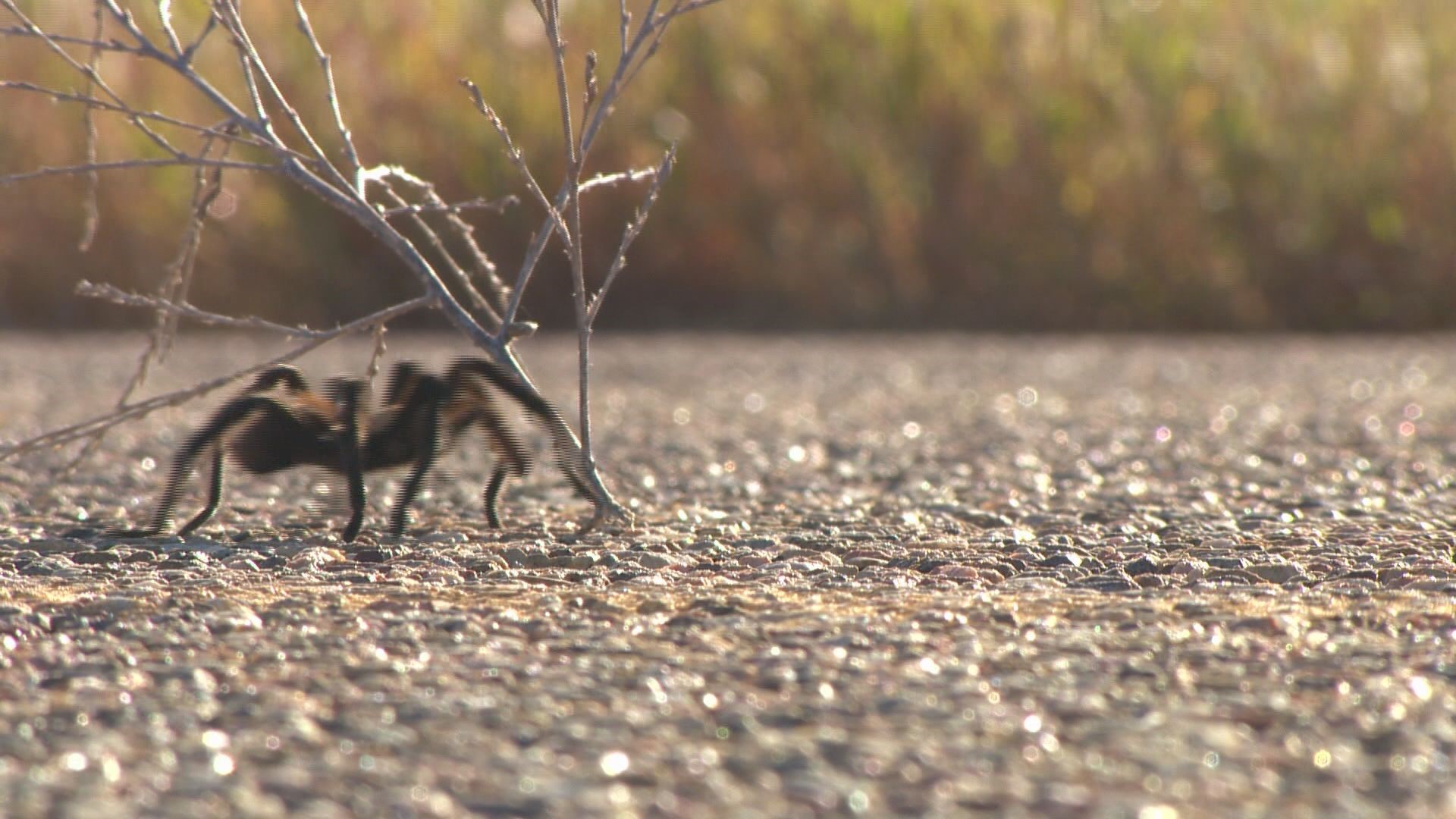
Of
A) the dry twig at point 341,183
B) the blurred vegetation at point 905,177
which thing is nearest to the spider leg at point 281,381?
the dry twig at point 341,183

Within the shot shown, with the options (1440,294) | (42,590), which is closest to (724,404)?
(42,590)

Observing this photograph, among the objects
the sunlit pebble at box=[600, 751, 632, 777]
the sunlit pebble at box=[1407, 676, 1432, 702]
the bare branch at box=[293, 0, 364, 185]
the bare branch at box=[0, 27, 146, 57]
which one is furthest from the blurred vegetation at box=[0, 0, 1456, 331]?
the sunlit pebble at box=[600, 751, 632, 777]

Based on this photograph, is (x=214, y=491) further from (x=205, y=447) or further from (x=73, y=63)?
(x=73, y=63)

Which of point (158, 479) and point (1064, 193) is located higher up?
point (1064, 193)

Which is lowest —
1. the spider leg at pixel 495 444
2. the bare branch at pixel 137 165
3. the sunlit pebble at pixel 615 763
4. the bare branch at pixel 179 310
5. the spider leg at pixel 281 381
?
the sunlit pebble at pixel 615 763

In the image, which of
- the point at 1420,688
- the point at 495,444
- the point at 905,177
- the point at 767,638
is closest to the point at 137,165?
the point at 495,444

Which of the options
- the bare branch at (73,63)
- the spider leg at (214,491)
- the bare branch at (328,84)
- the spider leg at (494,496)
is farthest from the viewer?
the spider leg at (494,496)

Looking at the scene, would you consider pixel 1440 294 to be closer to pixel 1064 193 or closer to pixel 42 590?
pixel 1064 193

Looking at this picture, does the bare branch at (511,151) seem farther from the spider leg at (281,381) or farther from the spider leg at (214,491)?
the spider leg at (214,491)
